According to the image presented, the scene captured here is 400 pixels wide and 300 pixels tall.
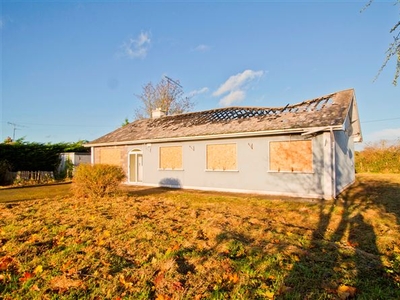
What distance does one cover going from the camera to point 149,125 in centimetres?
2108

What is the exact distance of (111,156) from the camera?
789 inches

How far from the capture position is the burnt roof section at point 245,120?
12.2 meters

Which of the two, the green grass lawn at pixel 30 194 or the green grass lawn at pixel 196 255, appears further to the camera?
the green grass lawn at pixel 30 194

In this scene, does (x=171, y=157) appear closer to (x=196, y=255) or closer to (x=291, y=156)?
(x=291, y=156)

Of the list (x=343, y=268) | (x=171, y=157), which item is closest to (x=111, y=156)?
(x=171, y=157)

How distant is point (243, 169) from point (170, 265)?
10023 millimetres

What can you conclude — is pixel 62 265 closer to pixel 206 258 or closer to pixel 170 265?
pixel 170 265

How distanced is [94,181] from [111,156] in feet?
31.6

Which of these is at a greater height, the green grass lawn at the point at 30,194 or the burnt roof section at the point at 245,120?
the burnt roof section at the point at 245,120

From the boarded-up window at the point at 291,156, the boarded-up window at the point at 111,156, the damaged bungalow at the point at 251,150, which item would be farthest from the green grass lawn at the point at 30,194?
the boarded-up window at the point at 291,156

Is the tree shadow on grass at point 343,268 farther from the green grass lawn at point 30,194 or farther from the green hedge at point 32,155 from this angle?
the green hedge at point 32,155

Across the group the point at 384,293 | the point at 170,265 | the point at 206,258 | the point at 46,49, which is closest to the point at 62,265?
the point at 170,265

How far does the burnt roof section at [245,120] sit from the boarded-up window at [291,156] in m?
0.91

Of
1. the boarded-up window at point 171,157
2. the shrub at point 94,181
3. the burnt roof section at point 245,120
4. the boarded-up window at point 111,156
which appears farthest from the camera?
the boarded-up window at point 111,156
